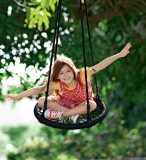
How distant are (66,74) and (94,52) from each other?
6.30ft

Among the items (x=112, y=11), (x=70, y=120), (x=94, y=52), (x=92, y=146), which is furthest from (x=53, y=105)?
(x=92, y=146)

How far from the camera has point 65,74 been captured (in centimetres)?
316

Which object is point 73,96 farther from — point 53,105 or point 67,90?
point 53,105

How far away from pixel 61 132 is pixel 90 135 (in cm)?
149

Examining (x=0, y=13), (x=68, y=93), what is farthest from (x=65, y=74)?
(x=0, y=13)

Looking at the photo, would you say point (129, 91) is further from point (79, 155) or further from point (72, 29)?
point (79, 155)

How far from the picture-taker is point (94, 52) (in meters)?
5.04

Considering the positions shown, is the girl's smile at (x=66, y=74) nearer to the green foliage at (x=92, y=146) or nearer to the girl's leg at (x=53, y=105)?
the girl's leg at (x=53, y=105)

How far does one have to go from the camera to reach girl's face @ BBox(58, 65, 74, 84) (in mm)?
3158

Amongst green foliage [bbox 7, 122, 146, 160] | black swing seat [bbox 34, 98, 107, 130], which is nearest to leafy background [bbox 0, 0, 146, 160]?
green foliage [bbox 7, 122, 146, 160]

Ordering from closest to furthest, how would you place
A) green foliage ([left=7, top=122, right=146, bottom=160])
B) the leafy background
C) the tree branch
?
the leafy background < the tree branch < green foliage ([left=7, top=122, right=146, bottom=160])

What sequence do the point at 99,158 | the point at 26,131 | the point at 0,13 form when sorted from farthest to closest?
the point at 26,131 < the point at 99,158 < the point at 0,13

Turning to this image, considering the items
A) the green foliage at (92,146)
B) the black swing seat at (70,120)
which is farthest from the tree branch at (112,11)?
the green foliage at (92,146)

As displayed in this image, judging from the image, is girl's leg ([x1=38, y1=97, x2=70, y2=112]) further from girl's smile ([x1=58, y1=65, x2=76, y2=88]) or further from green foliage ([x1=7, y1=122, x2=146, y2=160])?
green foliage ([x1=7, y1=122, x2=146, y2=160])
